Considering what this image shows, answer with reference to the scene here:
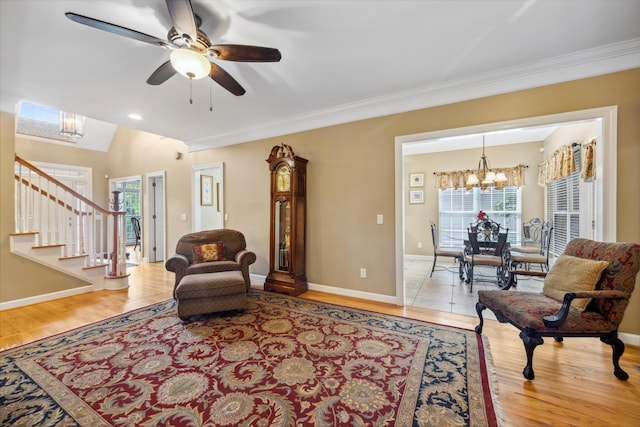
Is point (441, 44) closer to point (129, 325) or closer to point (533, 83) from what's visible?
point (533, 83)

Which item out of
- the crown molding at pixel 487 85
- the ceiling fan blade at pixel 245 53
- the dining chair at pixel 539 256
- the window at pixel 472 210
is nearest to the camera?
the ceiling fan blade at pixel 245 53

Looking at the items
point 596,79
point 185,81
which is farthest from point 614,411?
point 185,81

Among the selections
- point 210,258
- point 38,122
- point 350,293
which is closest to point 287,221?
point 210,258

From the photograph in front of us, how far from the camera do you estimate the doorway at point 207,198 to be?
5.01 m

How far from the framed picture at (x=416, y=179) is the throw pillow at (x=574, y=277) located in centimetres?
441

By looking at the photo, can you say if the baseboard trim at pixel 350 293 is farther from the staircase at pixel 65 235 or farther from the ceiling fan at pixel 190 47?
the ceiling fan at pixel 190 47

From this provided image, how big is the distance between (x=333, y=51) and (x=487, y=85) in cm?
170

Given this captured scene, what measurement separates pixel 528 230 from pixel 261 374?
5943 mm

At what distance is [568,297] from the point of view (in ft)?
5.61

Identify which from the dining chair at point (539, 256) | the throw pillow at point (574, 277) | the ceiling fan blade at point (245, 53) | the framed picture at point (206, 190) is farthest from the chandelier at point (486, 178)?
the framed picture at point (206, 190)

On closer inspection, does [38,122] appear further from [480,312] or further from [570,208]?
[570,208]

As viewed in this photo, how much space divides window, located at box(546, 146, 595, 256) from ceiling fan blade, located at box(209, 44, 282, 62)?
3894mm

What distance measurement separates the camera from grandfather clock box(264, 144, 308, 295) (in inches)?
144

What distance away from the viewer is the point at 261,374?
1.86 meters
